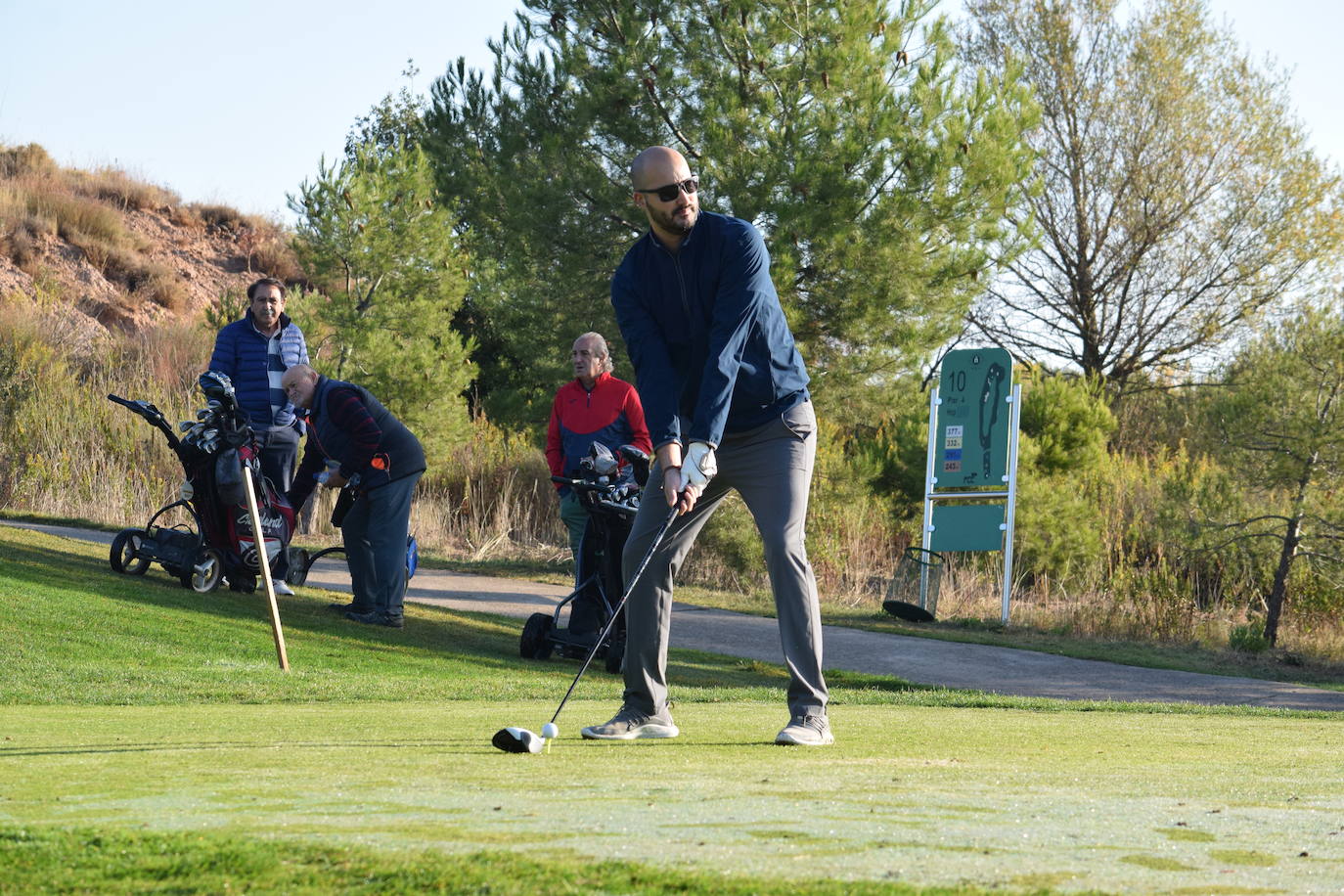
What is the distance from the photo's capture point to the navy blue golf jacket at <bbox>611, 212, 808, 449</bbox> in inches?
214

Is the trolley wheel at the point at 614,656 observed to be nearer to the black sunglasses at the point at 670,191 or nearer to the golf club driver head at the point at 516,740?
the black sunglasses at the point at 670,191

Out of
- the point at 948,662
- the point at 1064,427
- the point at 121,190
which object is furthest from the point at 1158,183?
the point at 121,190

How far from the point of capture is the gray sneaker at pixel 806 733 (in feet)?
17.8

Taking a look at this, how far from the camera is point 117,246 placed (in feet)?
137

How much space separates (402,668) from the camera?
10.0m

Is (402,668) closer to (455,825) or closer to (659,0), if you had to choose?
(455,825)

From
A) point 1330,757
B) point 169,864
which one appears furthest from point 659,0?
point 169,864

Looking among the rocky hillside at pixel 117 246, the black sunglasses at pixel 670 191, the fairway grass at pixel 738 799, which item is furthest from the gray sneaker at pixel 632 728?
the rocky hillside at pixel 117 246

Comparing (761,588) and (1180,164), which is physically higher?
(1180,164)

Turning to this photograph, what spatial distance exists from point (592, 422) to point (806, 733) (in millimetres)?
5970

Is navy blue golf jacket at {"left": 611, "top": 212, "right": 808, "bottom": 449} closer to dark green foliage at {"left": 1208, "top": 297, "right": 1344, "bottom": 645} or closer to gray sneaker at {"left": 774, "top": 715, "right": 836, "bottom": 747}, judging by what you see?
gray sneaker at {"left": 774, "top": 715, "right": 836, "bottom": 747}

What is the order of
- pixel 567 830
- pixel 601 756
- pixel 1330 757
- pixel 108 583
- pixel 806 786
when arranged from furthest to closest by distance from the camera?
pixel 108 583
pixel 1330 757
pixel 601 756
pixel 806 786
pixel 567 830

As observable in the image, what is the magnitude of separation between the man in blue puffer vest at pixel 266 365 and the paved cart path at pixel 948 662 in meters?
2.76

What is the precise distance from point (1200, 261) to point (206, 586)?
24.6 metres
